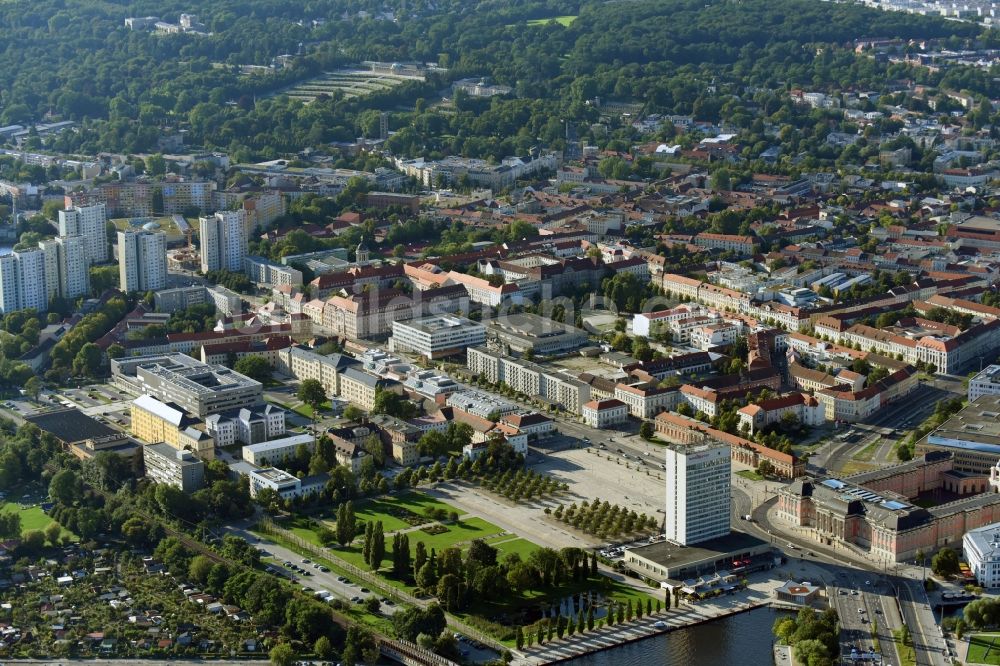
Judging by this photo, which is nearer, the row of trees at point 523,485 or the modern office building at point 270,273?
the row of trees at point 523,485

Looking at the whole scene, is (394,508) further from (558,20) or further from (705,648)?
(558,20)

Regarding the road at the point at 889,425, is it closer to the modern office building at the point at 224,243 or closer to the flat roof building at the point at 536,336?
the flat roof building at the point at 536,336

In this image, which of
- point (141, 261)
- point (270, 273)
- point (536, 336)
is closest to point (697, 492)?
point (536, 336)

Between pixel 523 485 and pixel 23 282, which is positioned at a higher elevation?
pixel 23 282

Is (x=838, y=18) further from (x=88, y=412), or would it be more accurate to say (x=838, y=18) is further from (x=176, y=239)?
(x=88, y=412)

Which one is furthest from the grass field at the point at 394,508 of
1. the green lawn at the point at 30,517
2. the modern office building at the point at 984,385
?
the modern office building at the point at 984,385

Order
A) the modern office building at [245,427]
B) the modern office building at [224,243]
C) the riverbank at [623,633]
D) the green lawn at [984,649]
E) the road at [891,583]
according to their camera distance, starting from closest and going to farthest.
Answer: the green lawn at [984,649]
the road at [891,583]
the riverbank at [623,633]
the modern office building at [245,427]
the modern office building at [224,243]
